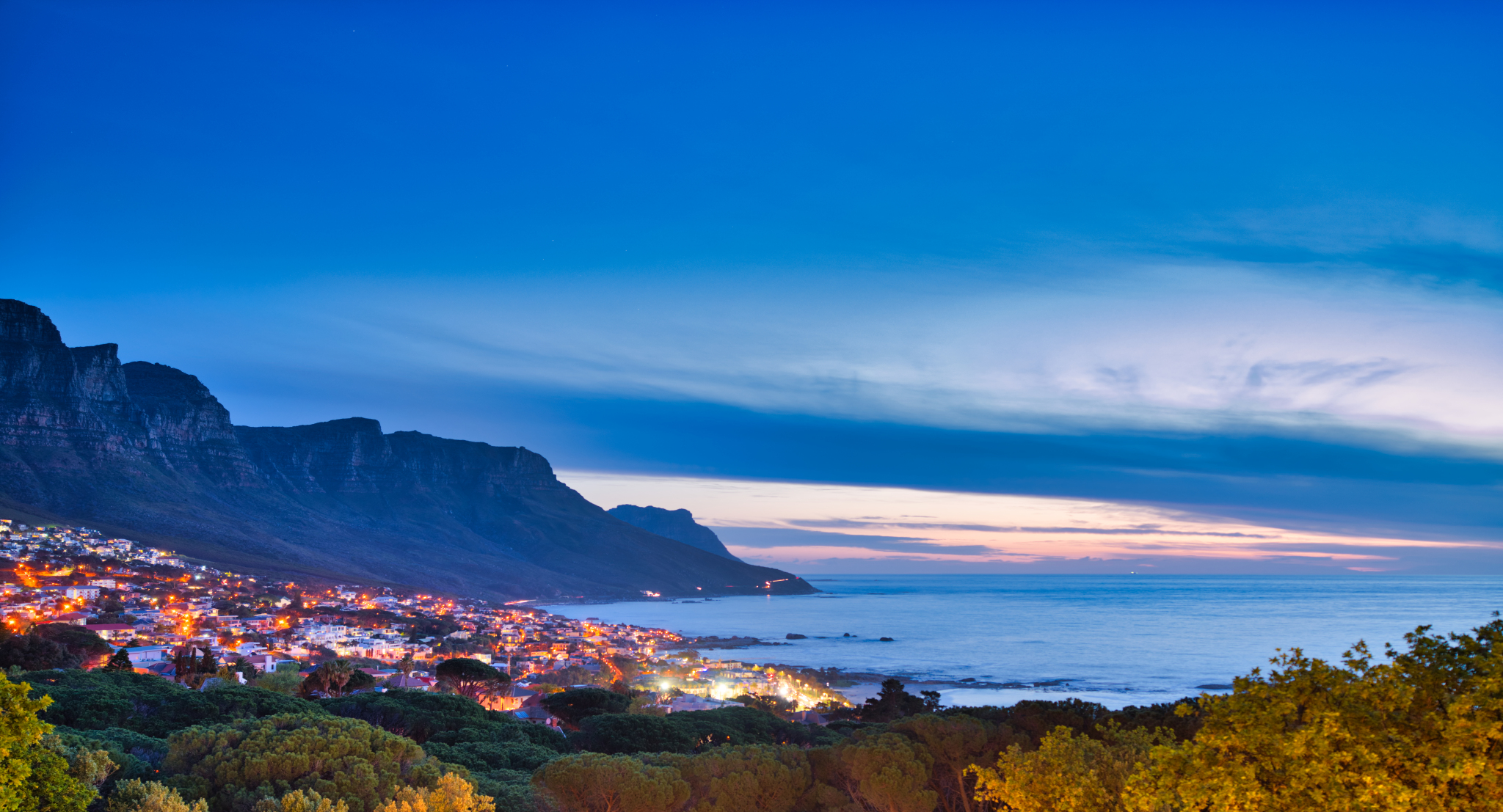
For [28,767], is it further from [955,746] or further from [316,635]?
[316,635]

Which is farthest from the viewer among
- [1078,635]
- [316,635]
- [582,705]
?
[1078,635]

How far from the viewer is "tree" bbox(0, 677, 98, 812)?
1038cm

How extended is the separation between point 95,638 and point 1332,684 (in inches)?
2381

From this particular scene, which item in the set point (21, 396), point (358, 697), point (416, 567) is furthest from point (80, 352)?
point (358, 697)

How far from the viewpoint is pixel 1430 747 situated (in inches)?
333

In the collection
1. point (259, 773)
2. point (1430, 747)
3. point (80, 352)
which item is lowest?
point (259, 773)

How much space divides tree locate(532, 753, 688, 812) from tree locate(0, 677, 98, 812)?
932 centimetres

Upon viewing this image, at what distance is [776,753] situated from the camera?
23016 mm

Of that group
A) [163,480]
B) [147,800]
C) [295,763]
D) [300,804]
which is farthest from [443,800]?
[163,480]

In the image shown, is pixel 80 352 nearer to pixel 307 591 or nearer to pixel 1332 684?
pixel 307 591

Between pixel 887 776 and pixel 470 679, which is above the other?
pixel 887 776

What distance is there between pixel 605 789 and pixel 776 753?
5216mm

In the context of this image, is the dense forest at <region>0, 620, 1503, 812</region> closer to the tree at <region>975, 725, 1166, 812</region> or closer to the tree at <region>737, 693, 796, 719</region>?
the tree at <region>975, 725, 1166, 812</region>

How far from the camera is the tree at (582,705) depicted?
132ft
